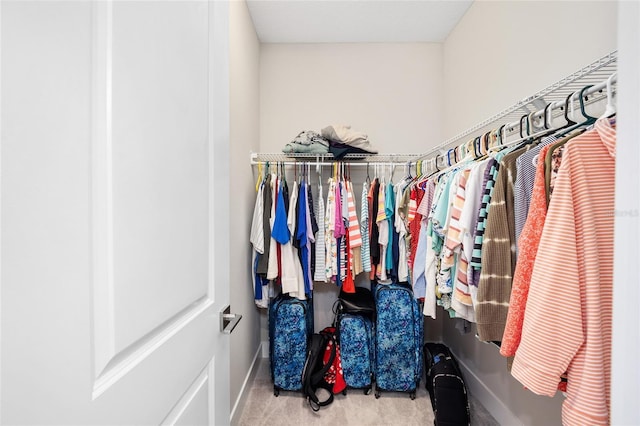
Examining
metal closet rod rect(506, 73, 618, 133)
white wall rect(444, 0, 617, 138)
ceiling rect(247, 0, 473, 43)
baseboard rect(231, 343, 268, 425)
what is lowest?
baseboard rect(231, 343, 268, 425)

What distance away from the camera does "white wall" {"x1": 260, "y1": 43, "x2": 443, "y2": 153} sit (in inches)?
90.6

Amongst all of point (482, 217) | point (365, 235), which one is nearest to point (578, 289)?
point (482, 217)

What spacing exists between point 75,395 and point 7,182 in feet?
0.95

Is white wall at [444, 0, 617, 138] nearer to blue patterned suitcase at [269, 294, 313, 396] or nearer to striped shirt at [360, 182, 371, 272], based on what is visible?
striped shirt at [360, 182, 371, 272]

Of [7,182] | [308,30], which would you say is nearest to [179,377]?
[7,182]

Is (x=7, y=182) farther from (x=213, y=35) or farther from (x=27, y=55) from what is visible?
(x=213, y=35)

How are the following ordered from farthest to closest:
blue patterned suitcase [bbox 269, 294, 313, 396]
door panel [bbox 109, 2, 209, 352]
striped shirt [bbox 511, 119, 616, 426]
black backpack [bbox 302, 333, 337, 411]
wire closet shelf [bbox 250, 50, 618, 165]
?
blue patterned suitcase [bbox 269, 294, 313, 396] → black backpack [bbox 302, 333, 337, 411] → wire closet shelf [bbox 250, 50, 618, 165] → striped shirt [bbox 511, 119, 616, 426] → door panel [bbox 109, 2, 209, 352]

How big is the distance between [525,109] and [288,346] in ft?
6.12

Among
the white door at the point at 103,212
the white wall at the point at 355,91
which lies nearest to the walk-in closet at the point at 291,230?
the white door at the point at 103,212

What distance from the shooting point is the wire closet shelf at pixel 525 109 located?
73cm

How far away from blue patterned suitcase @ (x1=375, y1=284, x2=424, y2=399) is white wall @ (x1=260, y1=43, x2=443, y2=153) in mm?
1333

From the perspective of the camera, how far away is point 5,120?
0.95 ft

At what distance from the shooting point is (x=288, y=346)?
1826 mm

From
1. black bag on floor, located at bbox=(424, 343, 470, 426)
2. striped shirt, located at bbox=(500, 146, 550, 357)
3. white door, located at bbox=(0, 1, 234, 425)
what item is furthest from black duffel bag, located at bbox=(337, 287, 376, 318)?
white door, located at bbox=(0, 1, 234, 425)
